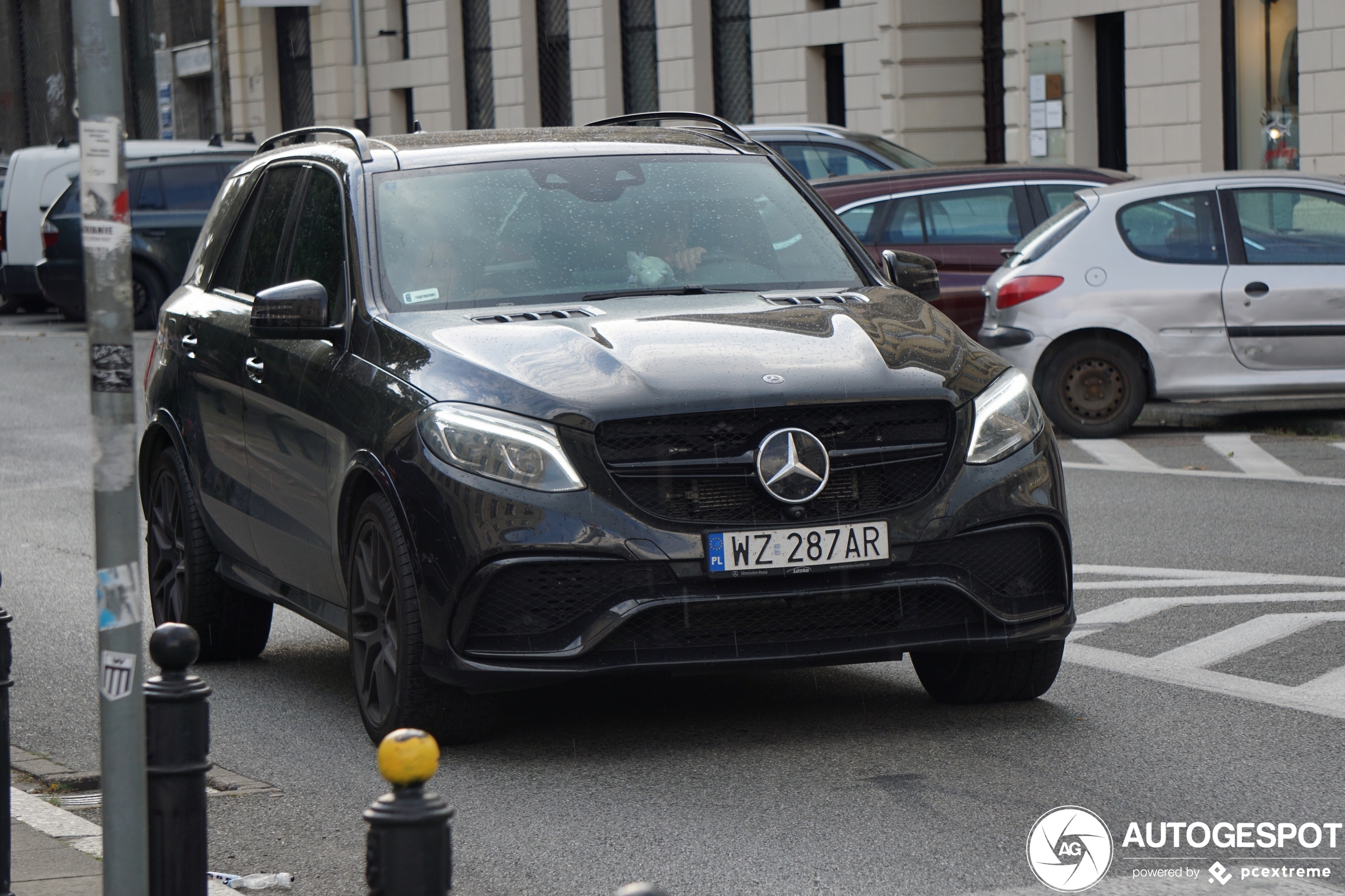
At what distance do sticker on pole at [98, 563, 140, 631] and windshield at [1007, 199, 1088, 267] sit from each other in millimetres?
10144

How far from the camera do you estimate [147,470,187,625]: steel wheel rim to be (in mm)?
7477

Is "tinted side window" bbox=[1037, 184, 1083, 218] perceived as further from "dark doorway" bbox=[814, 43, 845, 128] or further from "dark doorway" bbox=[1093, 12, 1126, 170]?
"dark doorway" bbox=[814, 43, 845, 128]

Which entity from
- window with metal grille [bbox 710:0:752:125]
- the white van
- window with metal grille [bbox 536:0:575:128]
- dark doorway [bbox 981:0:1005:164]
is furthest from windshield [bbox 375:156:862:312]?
window with metal grille [bbox 536:0:575:128]

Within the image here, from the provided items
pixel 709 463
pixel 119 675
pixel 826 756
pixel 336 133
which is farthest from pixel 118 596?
pixel 336 133

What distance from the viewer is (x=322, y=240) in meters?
6.64

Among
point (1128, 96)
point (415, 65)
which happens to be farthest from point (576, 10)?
point (1128, 96)

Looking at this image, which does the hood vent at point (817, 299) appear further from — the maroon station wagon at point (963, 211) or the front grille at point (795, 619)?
the maroon station wagon at point (963, 211)

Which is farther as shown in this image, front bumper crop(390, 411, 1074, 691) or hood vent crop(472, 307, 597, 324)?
hood vent crop(472, 307, 597, 324)

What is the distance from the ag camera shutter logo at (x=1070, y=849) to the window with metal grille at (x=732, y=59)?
24.9 m

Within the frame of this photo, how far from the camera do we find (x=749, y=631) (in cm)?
539

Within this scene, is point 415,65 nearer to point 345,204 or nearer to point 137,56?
point 137,56

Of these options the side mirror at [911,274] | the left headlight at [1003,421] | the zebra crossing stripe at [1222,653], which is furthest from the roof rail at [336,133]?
the zebra crossing stripe at [1222,653]

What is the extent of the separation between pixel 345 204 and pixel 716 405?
1.74 m

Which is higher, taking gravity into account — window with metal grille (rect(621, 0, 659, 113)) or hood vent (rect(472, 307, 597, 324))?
window with metal grille (rect(621, 0, 659, 113))
